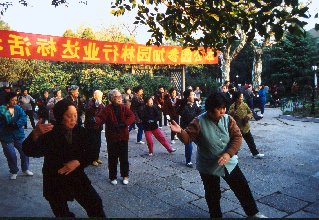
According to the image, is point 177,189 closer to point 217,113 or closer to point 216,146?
point 216,146

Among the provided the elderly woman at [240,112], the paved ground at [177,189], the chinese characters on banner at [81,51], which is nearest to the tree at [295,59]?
Answer: the chinese characters on banner at [81,51]

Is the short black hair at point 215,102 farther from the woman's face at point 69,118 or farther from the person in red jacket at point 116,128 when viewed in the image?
the person in red jacket at point 116,128

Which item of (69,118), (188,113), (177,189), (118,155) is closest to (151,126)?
(188,113)

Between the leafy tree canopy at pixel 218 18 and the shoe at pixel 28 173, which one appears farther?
the shoe at pixel 28 173

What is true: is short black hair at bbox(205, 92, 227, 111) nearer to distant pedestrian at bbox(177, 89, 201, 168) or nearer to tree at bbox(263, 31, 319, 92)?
distant pedestrian at bbox(177, 89, 201, 168)

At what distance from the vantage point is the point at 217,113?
10.8 feet

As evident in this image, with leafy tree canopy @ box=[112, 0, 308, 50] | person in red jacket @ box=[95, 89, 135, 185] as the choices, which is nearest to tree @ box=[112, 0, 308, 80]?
leafy tree canopy @ box=[112, 0, 308, 50]

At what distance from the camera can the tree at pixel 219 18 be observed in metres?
3.42

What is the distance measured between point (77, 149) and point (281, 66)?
956 inches

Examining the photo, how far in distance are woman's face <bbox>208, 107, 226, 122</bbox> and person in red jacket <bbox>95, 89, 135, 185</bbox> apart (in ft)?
7.06

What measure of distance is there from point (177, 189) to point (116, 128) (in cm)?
146

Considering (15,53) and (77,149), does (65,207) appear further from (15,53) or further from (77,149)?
(15,53)

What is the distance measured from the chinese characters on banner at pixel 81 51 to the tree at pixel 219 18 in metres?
2.73

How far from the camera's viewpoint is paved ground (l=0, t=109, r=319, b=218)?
4.11 meters
